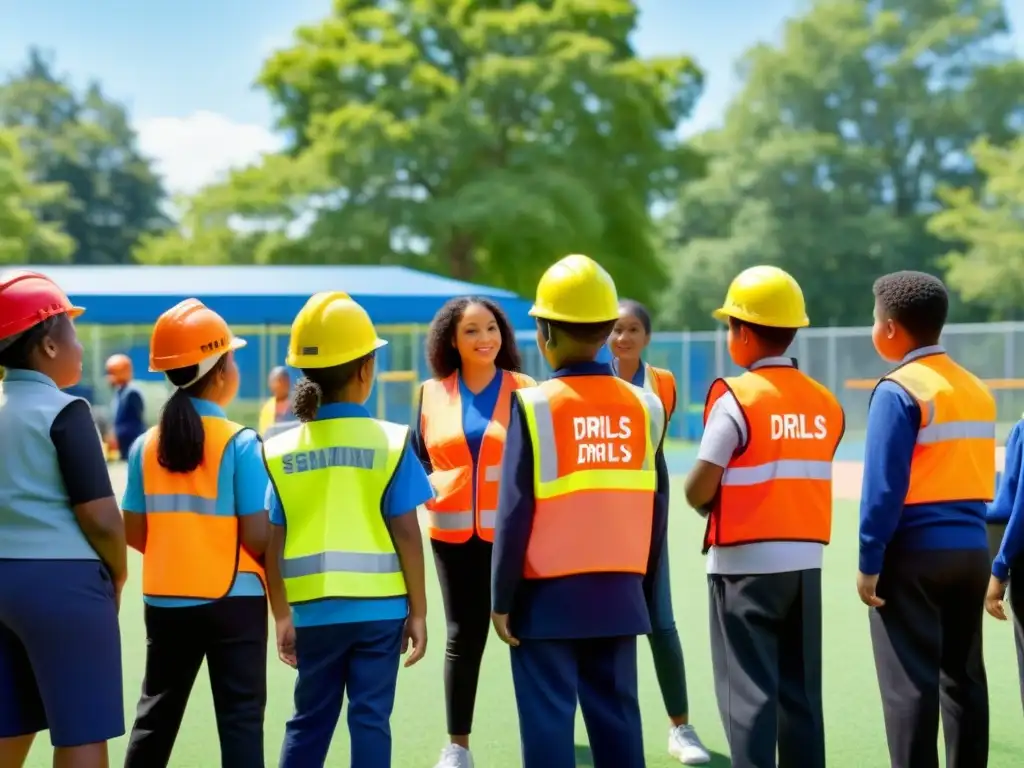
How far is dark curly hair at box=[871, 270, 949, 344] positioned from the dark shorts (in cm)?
267

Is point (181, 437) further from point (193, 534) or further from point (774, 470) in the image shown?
point (774, 470)

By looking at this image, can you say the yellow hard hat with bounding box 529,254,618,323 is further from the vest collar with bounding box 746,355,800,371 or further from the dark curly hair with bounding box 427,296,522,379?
the dark curly hair with bounding box 427,296,522,379

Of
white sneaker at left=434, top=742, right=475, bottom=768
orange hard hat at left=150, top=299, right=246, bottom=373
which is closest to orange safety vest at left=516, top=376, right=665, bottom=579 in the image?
orange hard hat at left=150, top=299, right=246, bottom=373

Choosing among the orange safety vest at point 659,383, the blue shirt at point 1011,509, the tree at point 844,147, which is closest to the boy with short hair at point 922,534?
the blue shirt at point 1011,509

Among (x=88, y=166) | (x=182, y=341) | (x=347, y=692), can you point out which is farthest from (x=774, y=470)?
(x=88, y=166)

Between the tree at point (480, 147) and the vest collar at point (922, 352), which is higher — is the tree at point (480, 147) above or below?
above

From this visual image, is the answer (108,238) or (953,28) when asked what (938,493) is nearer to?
(953,28)

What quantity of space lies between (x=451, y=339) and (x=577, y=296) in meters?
1.30

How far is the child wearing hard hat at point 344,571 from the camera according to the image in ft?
12.3

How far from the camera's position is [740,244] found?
1916 inches

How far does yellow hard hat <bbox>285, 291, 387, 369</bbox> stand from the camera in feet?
12.7

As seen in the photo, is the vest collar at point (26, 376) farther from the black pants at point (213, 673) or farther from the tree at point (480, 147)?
the tree at point (480, 147)

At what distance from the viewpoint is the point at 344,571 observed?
12.3ft

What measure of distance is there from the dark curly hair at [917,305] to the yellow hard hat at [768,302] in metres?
0.29
